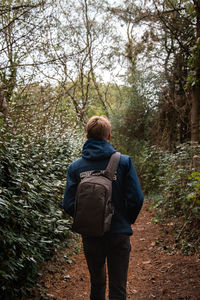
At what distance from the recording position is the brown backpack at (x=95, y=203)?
2295mm

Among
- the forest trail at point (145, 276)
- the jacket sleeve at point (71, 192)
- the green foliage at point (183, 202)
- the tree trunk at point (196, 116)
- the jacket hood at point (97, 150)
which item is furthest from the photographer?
the tree trunk at point (196, 116)

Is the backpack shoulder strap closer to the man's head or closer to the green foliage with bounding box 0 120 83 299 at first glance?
the man's head

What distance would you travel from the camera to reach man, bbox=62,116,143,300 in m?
2.39

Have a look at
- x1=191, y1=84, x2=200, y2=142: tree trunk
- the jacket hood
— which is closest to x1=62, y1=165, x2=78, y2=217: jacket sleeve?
the jacket hood

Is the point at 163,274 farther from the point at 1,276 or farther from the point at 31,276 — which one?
the point at 1,276

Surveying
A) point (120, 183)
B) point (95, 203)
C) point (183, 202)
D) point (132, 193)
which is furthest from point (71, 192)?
point (183, 202)

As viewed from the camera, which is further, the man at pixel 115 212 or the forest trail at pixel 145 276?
the forest trail at pixel 145 276

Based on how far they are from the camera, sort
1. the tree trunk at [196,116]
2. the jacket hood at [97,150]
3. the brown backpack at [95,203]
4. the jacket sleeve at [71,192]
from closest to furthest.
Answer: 1. the brown backpack at [95,203]
2. the jacket hood at [97,150]
3. the jacket sleeve at [71,192]
4. the tree trunk at [196,116]

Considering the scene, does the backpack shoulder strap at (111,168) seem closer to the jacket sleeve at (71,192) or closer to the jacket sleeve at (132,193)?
the jacket sleeve at (132,193)

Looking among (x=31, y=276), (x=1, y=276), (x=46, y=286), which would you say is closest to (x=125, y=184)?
(x=1, y=276)

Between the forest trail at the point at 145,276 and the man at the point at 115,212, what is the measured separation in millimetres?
1484

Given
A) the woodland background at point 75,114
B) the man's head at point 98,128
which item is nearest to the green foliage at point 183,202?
the woodland background at point 75,114

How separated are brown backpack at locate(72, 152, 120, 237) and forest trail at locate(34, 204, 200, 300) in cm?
182

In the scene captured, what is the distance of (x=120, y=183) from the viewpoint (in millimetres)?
2447
